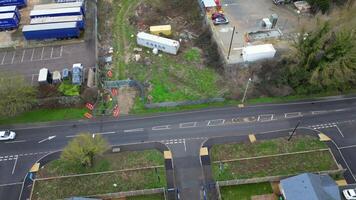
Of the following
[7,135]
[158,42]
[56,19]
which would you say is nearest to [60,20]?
[56,19]

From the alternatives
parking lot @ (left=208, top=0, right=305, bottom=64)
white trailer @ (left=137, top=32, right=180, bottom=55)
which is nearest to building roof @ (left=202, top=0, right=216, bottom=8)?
parking lot @ (left=208, top=0, right=305, bottom=64)

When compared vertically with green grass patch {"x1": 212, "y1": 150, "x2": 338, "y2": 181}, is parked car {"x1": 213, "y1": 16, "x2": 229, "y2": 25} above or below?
above

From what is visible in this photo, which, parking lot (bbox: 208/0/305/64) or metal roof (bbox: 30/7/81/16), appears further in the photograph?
metal roof (bbox: 30/7/81/16)

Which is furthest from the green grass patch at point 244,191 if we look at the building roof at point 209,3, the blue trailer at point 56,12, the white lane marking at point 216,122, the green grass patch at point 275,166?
the blue trailer at point 56,12

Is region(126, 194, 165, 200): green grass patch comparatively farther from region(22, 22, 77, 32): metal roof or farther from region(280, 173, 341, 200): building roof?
region(22, 22, 77, 32): metal roof

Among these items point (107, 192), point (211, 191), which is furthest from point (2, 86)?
point (211, 191)

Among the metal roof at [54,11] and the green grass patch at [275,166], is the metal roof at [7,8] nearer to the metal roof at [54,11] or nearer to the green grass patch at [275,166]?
the metal roof at [54,11]
